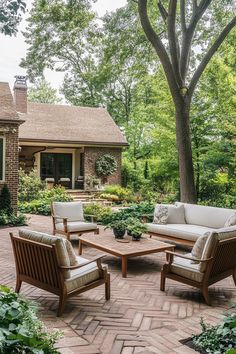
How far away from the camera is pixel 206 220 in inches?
272

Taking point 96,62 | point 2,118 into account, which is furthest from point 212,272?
point 96,62

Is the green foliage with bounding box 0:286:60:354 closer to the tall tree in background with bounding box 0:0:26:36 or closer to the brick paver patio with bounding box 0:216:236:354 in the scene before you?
the brick paver patio with bounding box 0:216:236:354

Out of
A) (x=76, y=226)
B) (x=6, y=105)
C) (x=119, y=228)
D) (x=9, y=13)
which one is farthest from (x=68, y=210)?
(x=6, y=105)

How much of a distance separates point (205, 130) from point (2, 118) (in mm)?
6669

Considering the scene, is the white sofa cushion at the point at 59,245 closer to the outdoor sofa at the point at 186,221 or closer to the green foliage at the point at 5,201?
the outdoor sofa at the point at 186,221

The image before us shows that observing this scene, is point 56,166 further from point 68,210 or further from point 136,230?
point 136,230

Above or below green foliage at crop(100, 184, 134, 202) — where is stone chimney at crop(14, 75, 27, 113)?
above

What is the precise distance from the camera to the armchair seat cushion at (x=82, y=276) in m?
3.65

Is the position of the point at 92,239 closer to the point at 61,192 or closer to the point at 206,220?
the point at 206,220

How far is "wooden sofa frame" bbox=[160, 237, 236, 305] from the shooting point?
396 cm

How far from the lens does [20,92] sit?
1694cm

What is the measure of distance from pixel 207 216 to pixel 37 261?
4287 millimetres

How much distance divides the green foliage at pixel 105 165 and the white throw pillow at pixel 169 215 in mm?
9778

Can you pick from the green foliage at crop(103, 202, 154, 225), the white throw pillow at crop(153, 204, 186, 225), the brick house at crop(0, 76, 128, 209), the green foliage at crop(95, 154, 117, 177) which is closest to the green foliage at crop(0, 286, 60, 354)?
the white throw pillow at crop(153, 204, 186, 225)
